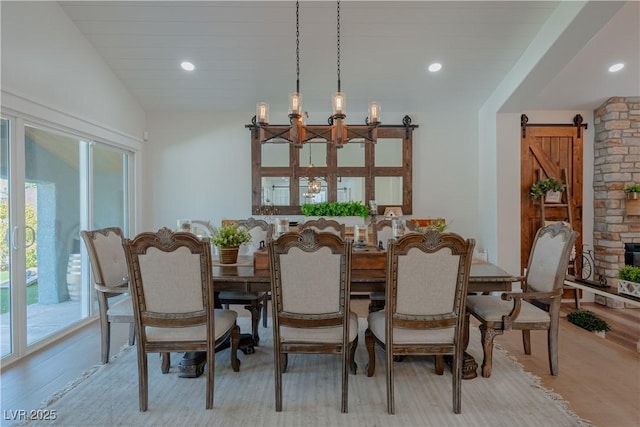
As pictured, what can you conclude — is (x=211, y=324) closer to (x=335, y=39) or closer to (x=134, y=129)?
(x=335, y=39)

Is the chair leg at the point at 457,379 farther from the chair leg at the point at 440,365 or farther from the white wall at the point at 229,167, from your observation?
the white wall at the point at 229,167

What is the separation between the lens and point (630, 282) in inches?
133

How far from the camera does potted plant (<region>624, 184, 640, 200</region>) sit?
443cm

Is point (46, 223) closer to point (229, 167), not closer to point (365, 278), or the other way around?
point (229, 167)

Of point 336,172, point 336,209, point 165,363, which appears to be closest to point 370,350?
point 165,363

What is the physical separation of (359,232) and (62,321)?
3.19 meters

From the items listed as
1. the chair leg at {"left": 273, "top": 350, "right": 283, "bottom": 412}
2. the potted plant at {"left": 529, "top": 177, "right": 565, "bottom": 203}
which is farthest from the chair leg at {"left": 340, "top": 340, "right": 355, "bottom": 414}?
the potted plant at {"left": 529, "top": 177, "right": 565, "bottom": 203}

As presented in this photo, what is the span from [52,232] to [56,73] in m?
1.57

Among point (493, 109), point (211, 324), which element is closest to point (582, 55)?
point (493, 109)

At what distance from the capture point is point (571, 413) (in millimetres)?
2053

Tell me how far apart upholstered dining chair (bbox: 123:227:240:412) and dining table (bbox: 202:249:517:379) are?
311mm

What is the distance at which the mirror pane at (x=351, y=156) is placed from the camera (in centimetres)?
513

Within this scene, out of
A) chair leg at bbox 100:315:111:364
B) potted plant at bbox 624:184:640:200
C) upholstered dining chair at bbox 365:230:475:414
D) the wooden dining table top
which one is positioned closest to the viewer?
upholstered dining chair at bbox 365:230:475:414

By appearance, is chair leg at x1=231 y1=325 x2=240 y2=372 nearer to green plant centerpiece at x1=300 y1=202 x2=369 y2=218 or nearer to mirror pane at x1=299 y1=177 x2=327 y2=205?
green plant centerpiece at x1=300 y1=202 x2=369 y2=218
